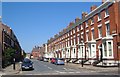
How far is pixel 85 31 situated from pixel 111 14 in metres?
14.8

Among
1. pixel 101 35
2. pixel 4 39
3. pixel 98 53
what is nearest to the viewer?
pixel 101 35

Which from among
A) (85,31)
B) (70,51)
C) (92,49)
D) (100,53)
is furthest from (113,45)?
(70,51)

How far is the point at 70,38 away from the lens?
68.1 metres

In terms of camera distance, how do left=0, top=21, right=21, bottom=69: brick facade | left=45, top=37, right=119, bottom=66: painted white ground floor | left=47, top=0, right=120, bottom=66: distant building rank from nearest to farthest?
left=47, top=0, right=120, bottom=66: distant building < left=45, top=37, right=119, bottom=66: painted white ground floor < left=0, top=21, right=21, bottom=69: brick facade

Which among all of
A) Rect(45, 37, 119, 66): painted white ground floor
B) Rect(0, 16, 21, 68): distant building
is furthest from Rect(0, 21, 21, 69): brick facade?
Rect(45, 37, 119, 66): painted white ground floor

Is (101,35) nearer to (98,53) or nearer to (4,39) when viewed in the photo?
(98,53)

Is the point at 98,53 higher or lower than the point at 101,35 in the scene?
lower

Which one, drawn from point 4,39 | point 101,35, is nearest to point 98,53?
point 101,35

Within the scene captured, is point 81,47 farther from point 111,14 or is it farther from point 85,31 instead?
point 111,14

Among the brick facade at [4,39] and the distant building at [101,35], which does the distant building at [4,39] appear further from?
the distant building at [101,35]

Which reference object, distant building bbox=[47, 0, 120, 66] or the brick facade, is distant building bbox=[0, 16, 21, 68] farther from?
distant building bbox=[47, 0, 120, 66]

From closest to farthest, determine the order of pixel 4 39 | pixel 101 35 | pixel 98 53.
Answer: pixel 101 35 → pixel 98 53 → pixel 4 39

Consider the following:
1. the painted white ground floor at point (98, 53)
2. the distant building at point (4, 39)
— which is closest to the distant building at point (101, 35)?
the painted white ground floor at point (98, 53)

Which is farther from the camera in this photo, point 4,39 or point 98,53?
point 4,39
